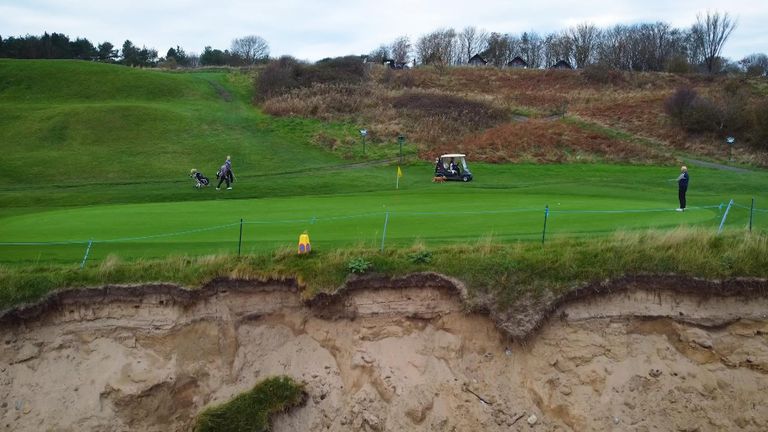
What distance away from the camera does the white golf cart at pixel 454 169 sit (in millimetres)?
32031

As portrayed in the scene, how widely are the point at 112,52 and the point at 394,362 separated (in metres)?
104

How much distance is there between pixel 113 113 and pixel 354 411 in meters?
44.5

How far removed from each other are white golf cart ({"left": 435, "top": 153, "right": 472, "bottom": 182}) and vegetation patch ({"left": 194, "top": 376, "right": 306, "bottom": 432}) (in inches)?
882

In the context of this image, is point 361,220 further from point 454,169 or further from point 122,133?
point 122,133

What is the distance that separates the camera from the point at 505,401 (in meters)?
10.5

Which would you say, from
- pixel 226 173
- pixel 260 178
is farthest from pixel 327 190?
pixel 260 178

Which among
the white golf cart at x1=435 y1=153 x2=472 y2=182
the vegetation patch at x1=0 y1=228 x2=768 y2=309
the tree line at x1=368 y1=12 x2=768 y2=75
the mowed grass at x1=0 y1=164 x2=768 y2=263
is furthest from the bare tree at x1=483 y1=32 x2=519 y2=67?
the vegetation patch at x1=0 y1=228 x2=768 y2=309

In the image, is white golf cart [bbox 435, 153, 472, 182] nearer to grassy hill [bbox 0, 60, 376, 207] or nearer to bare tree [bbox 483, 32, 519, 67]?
grassy hill [bbox 0, 60, 376, 207]

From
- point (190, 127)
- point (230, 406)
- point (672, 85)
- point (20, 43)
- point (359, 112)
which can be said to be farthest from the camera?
point (20, 43)

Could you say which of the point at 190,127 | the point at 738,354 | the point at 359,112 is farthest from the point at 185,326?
the point at 359,112

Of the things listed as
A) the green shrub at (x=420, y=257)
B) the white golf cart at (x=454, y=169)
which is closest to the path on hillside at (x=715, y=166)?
the white golf cart at (x=454, y=169)

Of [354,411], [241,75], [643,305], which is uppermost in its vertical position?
[241,75]

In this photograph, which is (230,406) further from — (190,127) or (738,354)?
(190,127)

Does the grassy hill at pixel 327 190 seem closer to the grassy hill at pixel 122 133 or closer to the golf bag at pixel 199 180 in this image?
the grassy hill at pixel 122 133
